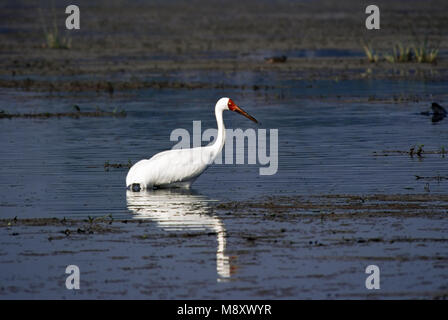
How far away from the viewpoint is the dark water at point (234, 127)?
13.3 m

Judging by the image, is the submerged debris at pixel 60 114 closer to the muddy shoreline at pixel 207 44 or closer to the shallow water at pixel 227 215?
the shallow water at pixel 227 215

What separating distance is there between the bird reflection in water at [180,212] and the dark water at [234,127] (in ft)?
0.75

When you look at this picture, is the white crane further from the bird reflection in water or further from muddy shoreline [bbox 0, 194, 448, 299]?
muddy shoreline [bbox 0, 194, 448, 299]

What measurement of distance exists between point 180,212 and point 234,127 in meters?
9.09

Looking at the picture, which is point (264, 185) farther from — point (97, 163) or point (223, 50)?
point (223, 50)

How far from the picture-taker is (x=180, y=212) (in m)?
12.0

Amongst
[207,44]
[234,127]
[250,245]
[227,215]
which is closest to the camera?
[250,245]

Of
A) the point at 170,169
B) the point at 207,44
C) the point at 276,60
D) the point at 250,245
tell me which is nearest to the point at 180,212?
the point at 170,169

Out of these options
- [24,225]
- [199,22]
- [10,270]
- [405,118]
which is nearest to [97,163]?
[24,225]

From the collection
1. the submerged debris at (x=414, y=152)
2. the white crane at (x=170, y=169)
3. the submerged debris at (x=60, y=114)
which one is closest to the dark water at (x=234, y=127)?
the submerged debris at (x=414, y=152)

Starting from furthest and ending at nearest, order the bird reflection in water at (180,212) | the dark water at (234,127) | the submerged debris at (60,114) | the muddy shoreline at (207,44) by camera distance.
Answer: the muddy shoreline at (207,44), the submerged debris at (60,114), the dark water at (234,127), the bird reflection in water at (180,212)

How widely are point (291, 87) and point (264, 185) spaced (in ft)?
48.5

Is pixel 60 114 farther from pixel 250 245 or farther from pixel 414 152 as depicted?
pixel 250 245

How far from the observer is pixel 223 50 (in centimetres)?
4097
